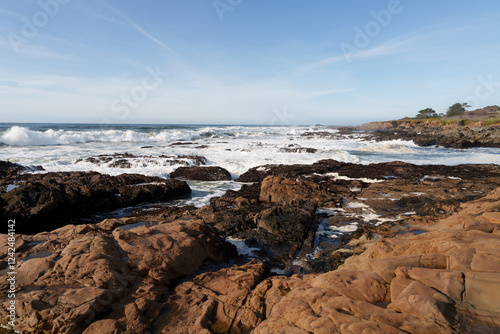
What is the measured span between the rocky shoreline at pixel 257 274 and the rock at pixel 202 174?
22.1 feet

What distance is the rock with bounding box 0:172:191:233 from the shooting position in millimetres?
8164

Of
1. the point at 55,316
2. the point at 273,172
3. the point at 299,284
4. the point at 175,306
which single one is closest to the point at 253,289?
the point at 299,284

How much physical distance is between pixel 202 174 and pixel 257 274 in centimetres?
1126

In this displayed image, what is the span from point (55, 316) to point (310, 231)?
6.24m

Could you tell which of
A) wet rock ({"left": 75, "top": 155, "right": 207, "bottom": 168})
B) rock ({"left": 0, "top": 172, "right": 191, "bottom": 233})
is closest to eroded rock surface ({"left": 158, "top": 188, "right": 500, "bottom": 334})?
rock ({"left": 0, "top": 172, "right": 191, "bottom": 233})

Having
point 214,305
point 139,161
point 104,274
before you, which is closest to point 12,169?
point 139,161

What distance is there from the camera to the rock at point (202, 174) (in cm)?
1560

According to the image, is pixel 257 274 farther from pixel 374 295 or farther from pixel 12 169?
pixel 12 169

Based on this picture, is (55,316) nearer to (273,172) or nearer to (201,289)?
(201,289)

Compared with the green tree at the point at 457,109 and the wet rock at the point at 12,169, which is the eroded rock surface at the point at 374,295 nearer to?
the wet rock at the point at 12,169

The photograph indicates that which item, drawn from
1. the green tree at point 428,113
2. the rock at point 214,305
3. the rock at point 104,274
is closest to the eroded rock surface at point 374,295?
the rock at point 214,305

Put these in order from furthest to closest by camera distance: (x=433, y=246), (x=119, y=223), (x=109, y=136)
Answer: (x=109, y=136) → (x=119, y=223) → (x=433, y=246)

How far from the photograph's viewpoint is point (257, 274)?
502 cm

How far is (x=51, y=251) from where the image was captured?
17.1ft
